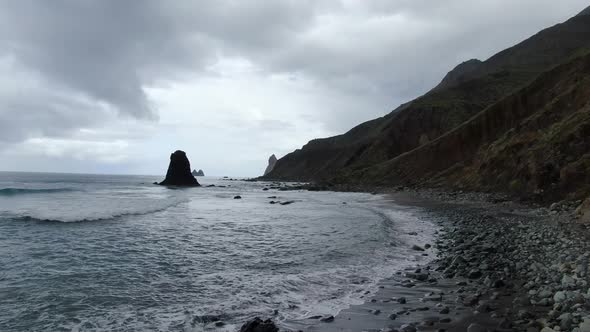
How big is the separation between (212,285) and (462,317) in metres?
7.81

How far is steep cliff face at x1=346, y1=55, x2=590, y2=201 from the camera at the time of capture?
28016 mm

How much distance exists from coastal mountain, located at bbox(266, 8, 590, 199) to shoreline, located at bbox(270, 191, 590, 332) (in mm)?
11928

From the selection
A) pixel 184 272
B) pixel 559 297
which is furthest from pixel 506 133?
pixel 184 272

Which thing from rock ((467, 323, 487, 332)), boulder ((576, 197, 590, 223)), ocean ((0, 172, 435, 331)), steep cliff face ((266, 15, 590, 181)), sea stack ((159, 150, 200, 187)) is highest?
steep cliff face ((266, 15, 590, 181))

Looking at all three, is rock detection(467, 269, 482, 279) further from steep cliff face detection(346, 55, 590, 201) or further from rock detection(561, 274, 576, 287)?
steep cliff face detection(346, 55, 590, 201)

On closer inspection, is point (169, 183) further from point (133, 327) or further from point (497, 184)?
point (133, 327)

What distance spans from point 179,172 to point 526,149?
108m

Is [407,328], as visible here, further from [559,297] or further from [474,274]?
[474,274]

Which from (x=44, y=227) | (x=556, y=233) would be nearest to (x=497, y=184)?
(x=556, y=233)

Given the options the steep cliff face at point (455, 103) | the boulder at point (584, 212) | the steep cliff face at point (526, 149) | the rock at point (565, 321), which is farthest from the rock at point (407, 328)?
the steep cliff face at point (455, 103)

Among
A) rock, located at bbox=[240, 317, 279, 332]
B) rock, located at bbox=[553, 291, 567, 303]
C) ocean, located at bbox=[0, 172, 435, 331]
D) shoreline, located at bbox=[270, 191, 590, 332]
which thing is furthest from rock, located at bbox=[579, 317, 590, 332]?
rock, located at bbox=[240, 317, 279, 332]

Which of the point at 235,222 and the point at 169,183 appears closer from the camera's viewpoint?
the point at 235,222

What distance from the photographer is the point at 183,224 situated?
28641 mm

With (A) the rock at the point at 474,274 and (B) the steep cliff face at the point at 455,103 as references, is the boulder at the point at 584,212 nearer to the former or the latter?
(A) the rock at the point at 474,274
